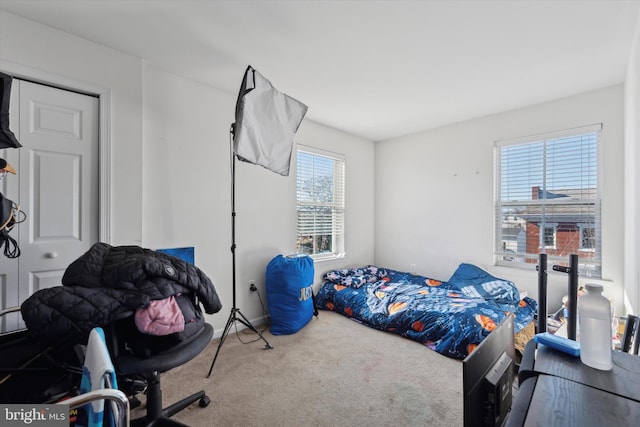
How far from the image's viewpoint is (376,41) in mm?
2051

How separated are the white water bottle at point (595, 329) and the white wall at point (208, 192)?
2640 millimetres

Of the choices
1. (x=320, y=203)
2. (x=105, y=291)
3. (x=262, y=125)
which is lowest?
(x=105, y=291)

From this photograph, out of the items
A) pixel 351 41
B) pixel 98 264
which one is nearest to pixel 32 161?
pixel 98 264

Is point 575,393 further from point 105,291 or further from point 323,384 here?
point 323,384

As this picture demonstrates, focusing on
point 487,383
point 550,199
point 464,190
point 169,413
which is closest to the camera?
point 487,383

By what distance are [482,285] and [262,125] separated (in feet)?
9.56

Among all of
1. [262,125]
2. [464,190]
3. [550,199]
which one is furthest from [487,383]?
[464,190]

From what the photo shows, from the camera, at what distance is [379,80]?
2635 millimetres

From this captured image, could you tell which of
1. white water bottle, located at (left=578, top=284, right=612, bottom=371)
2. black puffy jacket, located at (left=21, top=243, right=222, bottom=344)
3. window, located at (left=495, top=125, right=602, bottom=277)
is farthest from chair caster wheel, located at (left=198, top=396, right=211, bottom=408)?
window, located at (left=495, top=125, right=602, bottom=277)

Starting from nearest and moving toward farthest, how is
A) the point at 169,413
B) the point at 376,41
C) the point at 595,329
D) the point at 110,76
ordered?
the point at 595,329 → the point at 169,413 → the point at 376,41 → the point at 110,76

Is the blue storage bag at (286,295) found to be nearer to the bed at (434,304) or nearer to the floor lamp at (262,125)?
the floor lamp at (262,125)

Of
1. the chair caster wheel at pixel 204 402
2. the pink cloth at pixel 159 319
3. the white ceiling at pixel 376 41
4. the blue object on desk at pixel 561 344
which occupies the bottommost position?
the chair caster wheel at pixel 204 402

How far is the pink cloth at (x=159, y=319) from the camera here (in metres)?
1.16

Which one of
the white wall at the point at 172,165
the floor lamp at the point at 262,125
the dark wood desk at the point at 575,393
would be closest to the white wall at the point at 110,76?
the white wall at the point at 172,165
